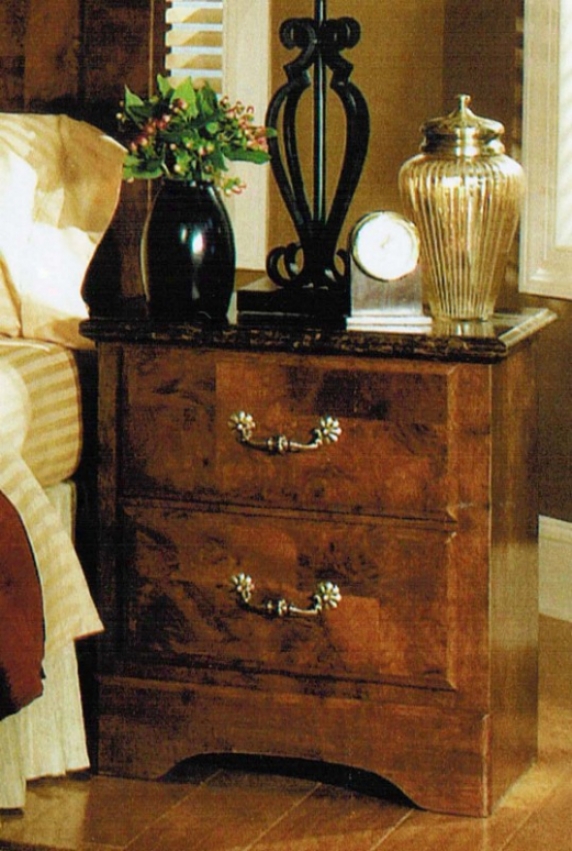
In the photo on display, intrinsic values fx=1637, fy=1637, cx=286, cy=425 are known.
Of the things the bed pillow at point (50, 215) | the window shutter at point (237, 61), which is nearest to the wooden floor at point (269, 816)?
the bed pillow at point (50, 215)

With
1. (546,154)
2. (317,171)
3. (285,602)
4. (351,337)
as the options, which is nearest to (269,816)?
(285,602)

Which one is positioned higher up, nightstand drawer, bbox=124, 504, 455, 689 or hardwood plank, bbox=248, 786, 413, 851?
nightstand drawer, bbox=124, 504, 455, 689

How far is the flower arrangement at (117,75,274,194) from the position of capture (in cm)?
249

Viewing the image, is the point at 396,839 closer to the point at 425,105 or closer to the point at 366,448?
the point at 366,448

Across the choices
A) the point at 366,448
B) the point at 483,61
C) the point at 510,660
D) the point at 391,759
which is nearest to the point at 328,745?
the point at 391,759

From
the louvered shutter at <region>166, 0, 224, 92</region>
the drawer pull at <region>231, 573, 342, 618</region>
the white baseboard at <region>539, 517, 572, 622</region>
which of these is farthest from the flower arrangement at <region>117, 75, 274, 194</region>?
the white baseboard at <region>539, 517, 572, 622</region>

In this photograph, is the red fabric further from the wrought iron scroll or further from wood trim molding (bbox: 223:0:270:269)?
wood trim molding (bbox: 223:0:270:269)

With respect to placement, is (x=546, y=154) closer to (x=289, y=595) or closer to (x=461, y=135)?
(x=461, y=135)

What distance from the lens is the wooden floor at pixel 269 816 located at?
2.30m

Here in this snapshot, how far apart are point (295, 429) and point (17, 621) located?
0.49 m

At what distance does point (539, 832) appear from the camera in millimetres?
2336

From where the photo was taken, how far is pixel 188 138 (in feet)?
8.13

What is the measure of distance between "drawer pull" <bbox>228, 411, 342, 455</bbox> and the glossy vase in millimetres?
180

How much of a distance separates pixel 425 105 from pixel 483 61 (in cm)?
17
